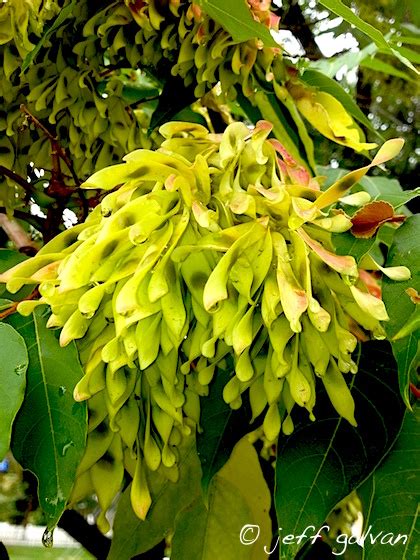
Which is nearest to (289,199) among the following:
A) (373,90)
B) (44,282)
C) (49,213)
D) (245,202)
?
(245,202)

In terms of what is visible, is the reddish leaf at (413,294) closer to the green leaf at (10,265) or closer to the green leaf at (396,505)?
the green leaf at (396,505)

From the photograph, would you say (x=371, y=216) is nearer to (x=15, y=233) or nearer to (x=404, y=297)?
(x=404, y=297)

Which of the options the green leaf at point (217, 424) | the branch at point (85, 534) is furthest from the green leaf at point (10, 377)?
the branch at point (85, 534)

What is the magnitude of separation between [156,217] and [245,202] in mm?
44

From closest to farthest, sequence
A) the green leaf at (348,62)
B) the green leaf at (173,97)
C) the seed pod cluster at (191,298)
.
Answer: the seed pod cluster at (191,298) < the green leaf at (173,97) < the green leaf at (348,62)

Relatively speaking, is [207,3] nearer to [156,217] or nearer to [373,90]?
[156,217]

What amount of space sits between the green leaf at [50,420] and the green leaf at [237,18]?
209 millimetres

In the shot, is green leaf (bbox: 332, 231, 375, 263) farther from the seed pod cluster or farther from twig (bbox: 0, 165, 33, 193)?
twig (bbox: 0, 165, 33, 193)

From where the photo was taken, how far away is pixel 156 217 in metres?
0.40

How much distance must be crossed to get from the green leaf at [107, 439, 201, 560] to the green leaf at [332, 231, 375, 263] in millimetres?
184

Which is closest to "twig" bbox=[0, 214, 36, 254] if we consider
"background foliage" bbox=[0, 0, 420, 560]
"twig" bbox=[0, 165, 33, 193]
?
"background foliage" bbox=[0, 0, 420, 560]

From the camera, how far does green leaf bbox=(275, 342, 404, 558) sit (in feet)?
1.43

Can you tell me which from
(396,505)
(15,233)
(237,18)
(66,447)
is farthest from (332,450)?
(15,233)

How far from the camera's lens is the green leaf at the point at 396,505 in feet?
1.46
